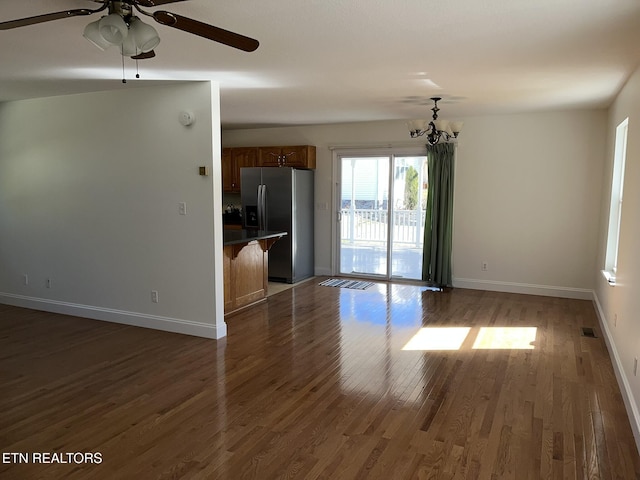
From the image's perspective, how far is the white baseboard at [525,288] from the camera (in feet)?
20.2

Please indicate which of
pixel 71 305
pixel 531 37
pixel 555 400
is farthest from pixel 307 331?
pixel 531 37

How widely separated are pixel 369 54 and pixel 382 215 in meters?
4.23

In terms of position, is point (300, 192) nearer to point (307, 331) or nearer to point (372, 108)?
point (372, 108)

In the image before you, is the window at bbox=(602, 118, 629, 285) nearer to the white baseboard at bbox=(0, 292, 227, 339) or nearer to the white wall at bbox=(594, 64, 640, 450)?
the white wall at bbox=(594, 64, 640, 450)

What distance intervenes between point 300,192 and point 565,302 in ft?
12.6

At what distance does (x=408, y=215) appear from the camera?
7.21 meters

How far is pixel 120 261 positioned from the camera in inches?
195

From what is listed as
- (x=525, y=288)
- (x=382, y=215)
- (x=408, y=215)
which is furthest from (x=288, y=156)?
(x=525, y=288)

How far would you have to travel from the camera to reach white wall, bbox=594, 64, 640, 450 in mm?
2990

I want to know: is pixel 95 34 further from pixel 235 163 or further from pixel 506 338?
pixel 235 163

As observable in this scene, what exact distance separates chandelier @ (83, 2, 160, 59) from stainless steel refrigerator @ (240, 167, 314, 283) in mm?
4869

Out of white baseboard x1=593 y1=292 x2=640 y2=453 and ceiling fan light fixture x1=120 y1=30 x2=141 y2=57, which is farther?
white baseboard x1=593 y1=292 x2=640 y2=453

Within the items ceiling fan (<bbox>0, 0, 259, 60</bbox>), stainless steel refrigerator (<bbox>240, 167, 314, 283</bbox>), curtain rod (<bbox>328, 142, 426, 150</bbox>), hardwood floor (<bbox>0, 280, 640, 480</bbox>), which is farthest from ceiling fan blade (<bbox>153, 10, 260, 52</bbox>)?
curtain rod (<bbox>328, 142, 426, 150</bbox>)

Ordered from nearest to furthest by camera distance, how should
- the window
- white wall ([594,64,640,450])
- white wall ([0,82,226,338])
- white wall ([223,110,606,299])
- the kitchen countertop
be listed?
white wall ([594,64,640,450]) → white wall ([0,82,226,338]) → the window → the kitchen countertop → white wall ([223,110,606,299])
